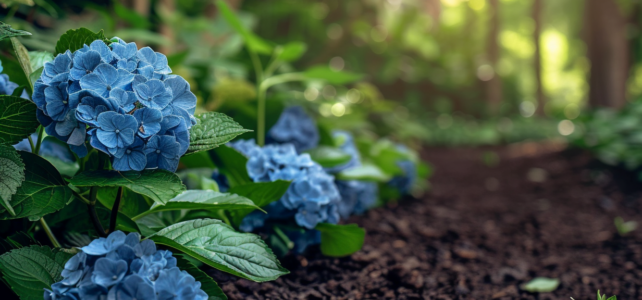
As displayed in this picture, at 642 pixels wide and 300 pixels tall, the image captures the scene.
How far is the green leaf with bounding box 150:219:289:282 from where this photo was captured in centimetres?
85

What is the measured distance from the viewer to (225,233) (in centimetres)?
91

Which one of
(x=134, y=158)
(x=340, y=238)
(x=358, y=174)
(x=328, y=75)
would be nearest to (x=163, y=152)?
(x=134, y=158)

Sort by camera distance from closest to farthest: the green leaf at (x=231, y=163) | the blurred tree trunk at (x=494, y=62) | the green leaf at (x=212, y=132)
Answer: the green leaf at (x=212, y=132), the green leaf at (x=231, y=163), the blurred tree trunk at (x=494, y=62)

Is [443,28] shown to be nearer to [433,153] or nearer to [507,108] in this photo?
[507,108]

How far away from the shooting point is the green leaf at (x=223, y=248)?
847 millimetres

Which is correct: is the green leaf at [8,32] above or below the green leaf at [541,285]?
below

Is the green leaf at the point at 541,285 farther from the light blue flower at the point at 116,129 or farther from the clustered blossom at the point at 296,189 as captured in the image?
the light blue flower at the point at 116,129

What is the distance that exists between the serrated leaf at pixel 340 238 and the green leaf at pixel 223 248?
1.16ft

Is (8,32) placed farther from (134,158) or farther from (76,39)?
(134,158)

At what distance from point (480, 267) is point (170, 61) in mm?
1363

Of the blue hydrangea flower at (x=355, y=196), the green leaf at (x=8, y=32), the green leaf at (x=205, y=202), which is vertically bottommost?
the green leaf at (x=205, y=202)

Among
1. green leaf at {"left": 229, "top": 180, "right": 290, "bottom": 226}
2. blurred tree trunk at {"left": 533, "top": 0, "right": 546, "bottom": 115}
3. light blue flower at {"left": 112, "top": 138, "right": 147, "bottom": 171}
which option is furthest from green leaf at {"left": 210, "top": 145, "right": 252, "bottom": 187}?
blurred tree trunk at {"left": 533, "top": 0, "right": 546, "bottom": 115}

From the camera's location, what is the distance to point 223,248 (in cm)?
88

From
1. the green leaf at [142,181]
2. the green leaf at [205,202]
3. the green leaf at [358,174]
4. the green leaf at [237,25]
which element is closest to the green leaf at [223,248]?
the green leaf at [205,202]
